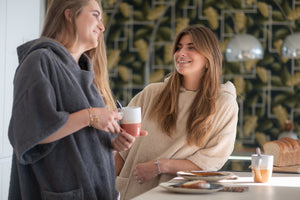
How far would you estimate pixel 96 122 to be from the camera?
154cm

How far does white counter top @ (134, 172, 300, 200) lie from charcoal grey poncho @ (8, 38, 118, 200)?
196 mm

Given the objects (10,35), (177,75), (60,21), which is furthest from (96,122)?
(10,35)

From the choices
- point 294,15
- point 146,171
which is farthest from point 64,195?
point 294,15

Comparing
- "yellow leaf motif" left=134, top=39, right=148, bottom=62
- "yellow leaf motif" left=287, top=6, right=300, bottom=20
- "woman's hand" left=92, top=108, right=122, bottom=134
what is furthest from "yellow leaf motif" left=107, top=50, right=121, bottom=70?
"woman's hand" left=92, top=108, right=122, bottom=134

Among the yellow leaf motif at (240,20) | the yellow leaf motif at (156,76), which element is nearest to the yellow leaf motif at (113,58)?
the yellow leaf motif at (156,76)

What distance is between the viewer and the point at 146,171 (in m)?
2.35

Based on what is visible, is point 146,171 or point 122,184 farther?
point 122,184

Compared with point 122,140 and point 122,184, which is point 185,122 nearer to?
point 122,184

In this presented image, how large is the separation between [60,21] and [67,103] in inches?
13.8

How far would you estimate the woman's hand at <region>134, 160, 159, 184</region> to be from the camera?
2.34m

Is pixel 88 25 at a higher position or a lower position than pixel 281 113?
higher

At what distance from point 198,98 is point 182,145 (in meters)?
0.28

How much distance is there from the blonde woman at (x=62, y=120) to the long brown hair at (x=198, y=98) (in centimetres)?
70

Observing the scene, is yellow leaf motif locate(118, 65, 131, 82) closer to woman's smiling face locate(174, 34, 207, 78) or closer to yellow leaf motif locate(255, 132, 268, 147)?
yellow leaf motif locate(255, 132, 268, 147)
